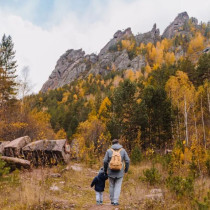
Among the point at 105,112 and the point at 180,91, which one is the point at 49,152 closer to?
the point at 105,112

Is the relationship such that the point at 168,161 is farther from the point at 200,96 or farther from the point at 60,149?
the point at 200,96

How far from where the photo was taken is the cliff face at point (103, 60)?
343 ft

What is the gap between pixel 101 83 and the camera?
253 ft

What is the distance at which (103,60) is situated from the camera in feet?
370

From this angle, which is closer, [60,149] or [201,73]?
[60,149]

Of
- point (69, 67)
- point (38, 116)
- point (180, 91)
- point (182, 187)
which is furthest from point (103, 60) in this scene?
point (182, 187)

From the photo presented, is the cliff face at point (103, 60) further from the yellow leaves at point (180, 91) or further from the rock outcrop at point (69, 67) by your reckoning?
the yellow leaves at point (180, 91)

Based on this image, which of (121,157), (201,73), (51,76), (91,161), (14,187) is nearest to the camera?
(121,157)

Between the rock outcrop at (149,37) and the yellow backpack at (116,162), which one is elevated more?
the rock outcrop at (149,37)

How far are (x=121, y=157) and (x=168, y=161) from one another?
618 centimetres

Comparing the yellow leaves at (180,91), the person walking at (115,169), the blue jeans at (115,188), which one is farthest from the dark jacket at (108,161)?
the yellow leaves at (180,91)

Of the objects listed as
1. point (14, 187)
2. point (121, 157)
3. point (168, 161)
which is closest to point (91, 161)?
point (168, 161)

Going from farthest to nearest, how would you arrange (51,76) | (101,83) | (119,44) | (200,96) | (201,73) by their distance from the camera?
1. (51,76)
2. (119,44)
3. (101,83)
4. (201,73)
5. (200,96)

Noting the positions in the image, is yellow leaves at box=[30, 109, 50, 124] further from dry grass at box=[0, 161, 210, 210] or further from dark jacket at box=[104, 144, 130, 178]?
dark jacket at box=[104, 144, 130, 178]
